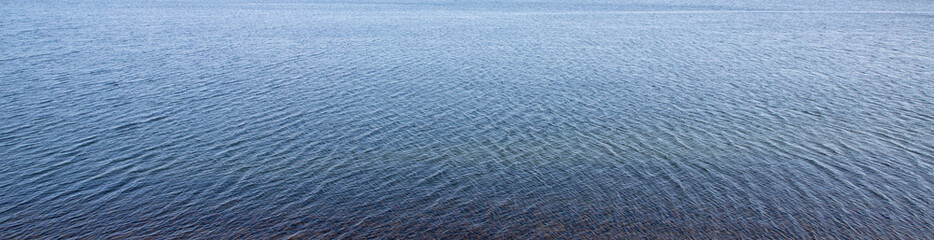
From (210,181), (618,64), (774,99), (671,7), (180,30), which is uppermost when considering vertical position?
(210,181)

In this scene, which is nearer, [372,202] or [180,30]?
[372,202]

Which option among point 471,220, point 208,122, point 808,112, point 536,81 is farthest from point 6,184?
point 808,112

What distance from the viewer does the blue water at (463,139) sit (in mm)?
22625

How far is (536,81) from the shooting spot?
1836 inches

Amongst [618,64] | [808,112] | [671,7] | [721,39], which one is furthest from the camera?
[671,7]

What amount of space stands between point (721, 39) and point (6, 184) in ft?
221

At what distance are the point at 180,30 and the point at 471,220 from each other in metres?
66.5

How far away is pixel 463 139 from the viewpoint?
3206cm

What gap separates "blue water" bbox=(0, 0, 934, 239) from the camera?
22625 mm

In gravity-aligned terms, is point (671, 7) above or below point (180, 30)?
below

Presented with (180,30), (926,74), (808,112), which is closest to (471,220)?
(808,112)

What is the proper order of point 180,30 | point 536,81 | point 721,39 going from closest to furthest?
point 536,81, point 721,39, point 180,30

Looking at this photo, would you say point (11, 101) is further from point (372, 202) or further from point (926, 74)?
point (926, 74)

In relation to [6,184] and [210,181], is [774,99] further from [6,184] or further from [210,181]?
[6,184]
